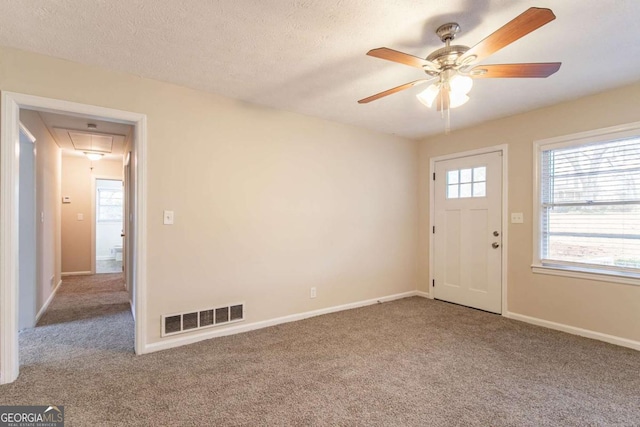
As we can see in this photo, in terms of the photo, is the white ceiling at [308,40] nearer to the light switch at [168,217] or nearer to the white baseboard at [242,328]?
the light switch at [168,217]

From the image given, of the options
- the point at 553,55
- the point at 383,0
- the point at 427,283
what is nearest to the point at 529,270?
the point at 427,283

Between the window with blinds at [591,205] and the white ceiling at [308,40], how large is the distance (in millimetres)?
592

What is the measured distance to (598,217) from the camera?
119 inches

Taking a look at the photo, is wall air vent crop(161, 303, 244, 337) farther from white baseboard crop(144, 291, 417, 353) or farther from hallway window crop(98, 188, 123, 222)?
hallway window crop(98, 188, 123, 222)

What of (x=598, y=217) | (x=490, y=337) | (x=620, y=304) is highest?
(x=598, y=217)

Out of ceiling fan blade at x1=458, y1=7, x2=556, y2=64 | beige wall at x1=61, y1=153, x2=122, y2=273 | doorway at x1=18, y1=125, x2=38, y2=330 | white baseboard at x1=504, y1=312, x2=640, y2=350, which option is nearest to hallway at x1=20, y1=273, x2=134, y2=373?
doorway at x1=18, y1=125, x2=38, y2=330

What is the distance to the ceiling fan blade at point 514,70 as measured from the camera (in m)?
1.72

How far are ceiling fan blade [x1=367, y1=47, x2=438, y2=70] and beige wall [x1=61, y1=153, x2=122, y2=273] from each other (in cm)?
698

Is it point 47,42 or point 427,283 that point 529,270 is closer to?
point 427,283

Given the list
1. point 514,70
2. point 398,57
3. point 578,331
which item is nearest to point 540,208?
point 578,331

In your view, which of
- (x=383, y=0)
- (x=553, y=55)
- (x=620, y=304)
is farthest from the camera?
(x=620, y=304)

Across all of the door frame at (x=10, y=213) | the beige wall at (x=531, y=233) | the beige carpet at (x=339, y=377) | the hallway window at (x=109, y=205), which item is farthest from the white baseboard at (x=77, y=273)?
the beige wall at (x=531, y=233)

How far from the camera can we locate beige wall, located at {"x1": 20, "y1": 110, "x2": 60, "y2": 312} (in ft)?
11.8

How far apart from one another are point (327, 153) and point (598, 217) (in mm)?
2825
